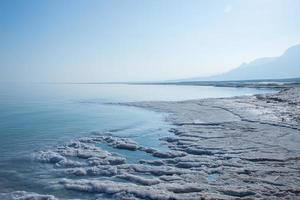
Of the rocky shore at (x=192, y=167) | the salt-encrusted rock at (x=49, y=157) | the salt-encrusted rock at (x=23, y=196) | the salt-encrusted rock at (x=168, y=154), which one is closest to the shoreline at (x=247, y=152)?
the rocky shore at (x=192, y=167)

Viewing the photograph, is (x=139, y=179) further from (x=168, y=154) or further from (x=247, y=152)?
(x=247, y=152)

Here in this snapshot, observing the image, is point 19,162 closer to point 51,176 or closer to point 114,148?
point 51,176

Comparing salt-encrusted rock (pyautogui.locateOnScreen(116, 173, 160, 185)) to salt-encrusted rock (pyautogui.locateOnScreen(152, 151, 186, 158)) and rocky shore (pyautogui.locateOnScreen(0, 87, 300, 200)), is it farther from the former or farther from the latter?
salt-encrusted rock (pyautogui.locateOnScreen(152, 151, 186, 158))

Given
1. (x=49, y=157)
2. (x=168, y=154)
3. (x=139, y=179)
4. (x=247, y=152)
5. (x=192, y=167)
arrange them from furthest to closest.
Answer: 1. (x=247, y=152)
2. (x=168, y=154)
3. (x=49, y=157)
4. (x=192, y=167)
5. (x=139, y=179)

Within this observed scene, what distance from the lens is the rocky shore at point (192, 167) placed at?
357 inches

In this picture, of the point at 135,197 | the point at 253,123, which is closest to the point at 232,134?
the point at 253,123

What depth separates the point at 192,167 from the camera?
11516mm

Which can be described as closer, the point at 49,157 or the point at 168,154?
the point at 49,157

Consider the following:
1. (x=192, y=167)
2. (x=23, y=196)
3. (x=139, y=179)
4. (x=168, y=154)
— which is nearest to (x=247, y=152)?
(x=192, y=167)

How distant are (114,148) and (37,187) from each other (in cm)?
574

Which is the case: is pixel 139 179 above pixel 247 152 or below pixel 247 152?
below

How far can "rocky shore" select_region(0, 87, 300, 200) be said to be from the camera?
29.8 ft

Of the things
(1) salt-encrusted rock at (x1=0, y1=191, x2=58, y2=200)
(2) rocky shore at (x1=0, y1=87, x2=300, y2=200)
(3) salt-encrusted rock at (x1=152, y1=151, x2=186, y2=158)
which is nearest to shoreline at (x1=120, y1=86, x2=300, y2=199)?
(2) rocky shore at (x1=0, y1=87, x2=300, y2=200)

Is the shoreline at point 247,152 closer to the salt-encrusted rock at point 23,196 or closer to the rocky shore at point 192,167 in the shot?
the rocky shore at point 192,167
